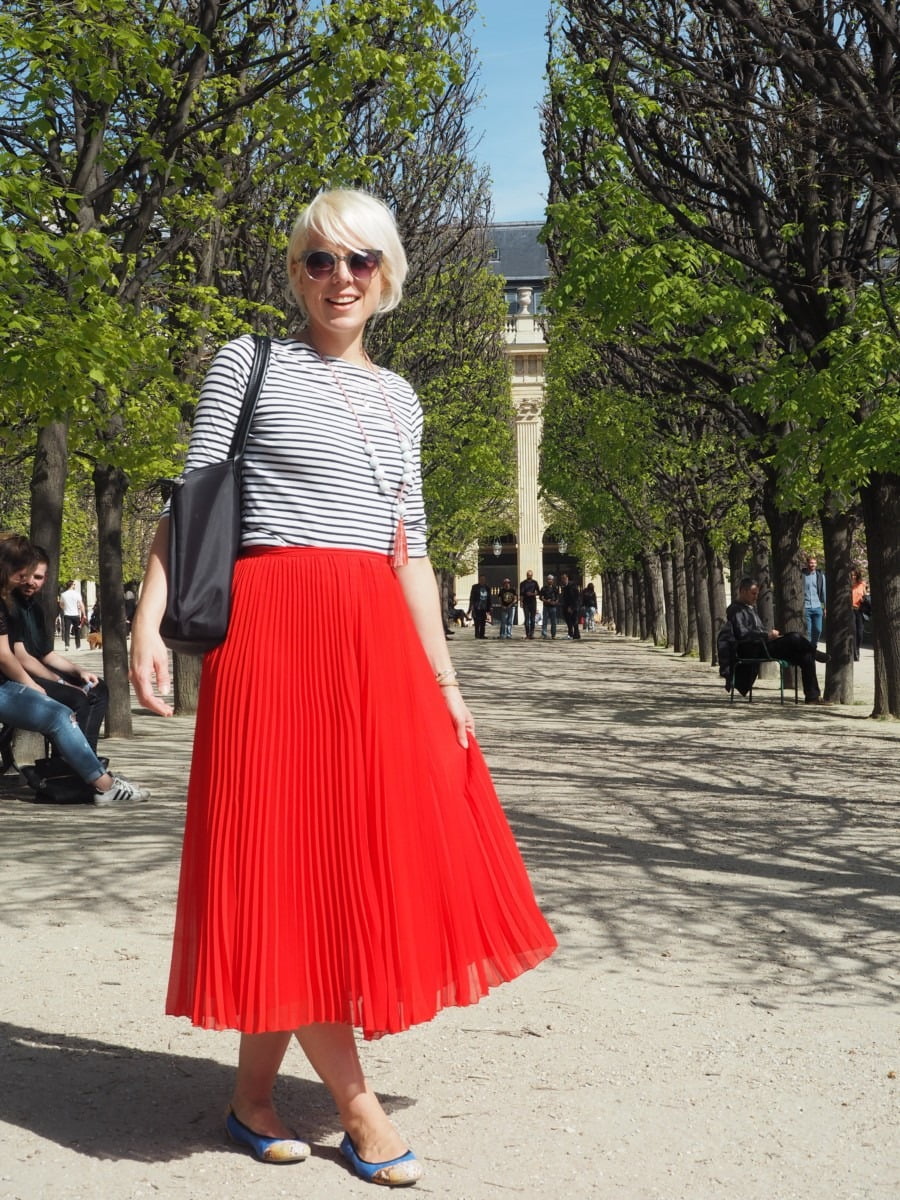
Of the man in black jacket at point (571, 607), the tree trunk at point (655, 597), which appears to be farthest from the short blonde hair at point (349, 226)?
the man in black jacket at point (571, 607)

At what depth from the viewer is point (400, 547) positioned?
3.72 m

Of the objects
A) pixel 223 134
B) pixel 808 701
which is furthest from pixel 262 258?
pixel 808 701

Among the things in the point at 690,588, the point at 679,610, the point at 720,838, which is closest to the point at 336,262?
the point at 720,838

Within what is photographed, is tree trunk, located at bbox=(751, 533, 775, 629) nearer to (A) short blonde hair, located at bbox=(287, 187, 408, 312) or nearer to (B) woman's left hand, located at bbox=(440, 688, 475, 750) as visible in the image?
(B) woman's left hand, located at bbox=(440, 688, 475, 750)

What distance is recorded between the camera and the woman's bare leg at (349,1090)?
3441mm

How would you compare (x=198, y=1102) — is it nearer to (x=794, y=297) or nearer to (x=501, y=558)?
(x=794, y=297)

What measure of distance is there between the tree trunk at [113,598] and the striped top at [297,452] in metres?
11.5

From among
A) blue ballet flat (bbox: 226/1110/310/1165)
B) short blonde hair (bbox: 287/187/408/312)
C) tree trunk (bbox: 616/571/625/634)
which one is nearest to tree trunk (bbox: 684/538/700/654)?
tree trunk (bbox: 616/571/625/634)

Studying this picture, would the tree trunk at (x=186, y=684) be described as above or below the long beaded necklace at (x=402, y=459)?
below

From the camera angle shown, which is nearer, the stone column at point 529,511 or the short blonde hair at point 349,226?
the short blonde hair at point 349,226

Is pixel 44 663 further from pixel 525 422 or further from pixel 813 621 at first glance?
pixel 525 422

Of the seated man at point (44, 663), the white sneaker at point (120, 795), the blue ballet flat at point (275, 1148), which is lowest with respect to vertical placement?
the blue ballet flat at point (275, 1148)

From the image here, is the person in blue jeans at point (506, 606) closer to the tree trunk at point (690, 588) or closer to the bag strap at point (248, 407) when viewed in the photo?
the tree trunk at point (690, 588)

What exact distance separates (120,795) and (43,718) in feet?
2.37
